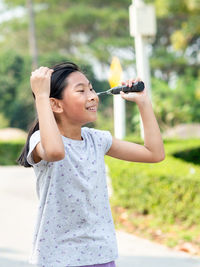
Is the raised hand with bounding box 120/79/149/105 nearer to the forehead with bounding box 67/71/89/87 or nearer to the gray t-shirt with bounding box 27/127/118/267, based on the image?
the forehead with bounding box 67/71/89/87

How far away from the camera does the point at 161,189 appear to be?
17.8ft

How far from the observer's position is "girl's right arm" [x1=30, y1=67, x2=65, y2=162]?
186 cm

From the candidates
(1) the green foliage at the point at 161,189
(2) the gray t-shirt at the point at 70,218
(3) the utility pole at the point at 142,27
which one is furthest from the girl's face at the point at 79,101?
(3) the utility pole at the point at 142,27

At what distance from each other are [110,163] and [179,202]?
5.67 feet

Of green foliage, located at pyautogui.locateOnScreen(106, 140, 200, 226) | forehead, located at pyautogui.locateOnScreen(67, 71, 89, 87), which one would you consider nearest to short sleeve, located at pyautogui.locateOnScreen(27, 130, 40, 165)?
forehead, located at pyautogui.locateOnScreen(67, 71, 89, 87)

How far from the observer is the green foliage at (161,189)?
16.9ft

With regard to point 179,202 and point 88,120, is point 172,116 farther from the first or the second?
point 88,120

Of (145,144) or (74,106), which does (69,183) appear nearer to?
(74,106)

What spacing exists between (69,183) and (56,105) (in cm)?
32

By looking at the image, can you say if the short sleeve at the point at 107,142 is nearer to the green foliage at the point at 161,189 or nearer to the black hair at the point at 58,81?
the black hair at the point at 58,81

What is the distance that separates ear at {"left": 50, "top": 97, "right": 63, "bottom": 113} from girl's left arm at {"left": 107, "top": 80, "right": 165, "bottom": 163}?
29 centimetres

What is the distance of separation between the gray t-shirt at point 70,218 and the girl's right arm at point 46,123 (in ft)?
A: 0.41

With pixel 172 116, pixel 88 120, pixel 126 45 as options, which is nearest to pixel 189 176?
pixel 88 120

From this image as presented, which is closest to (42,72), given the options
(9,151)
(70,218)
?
(70,218)
